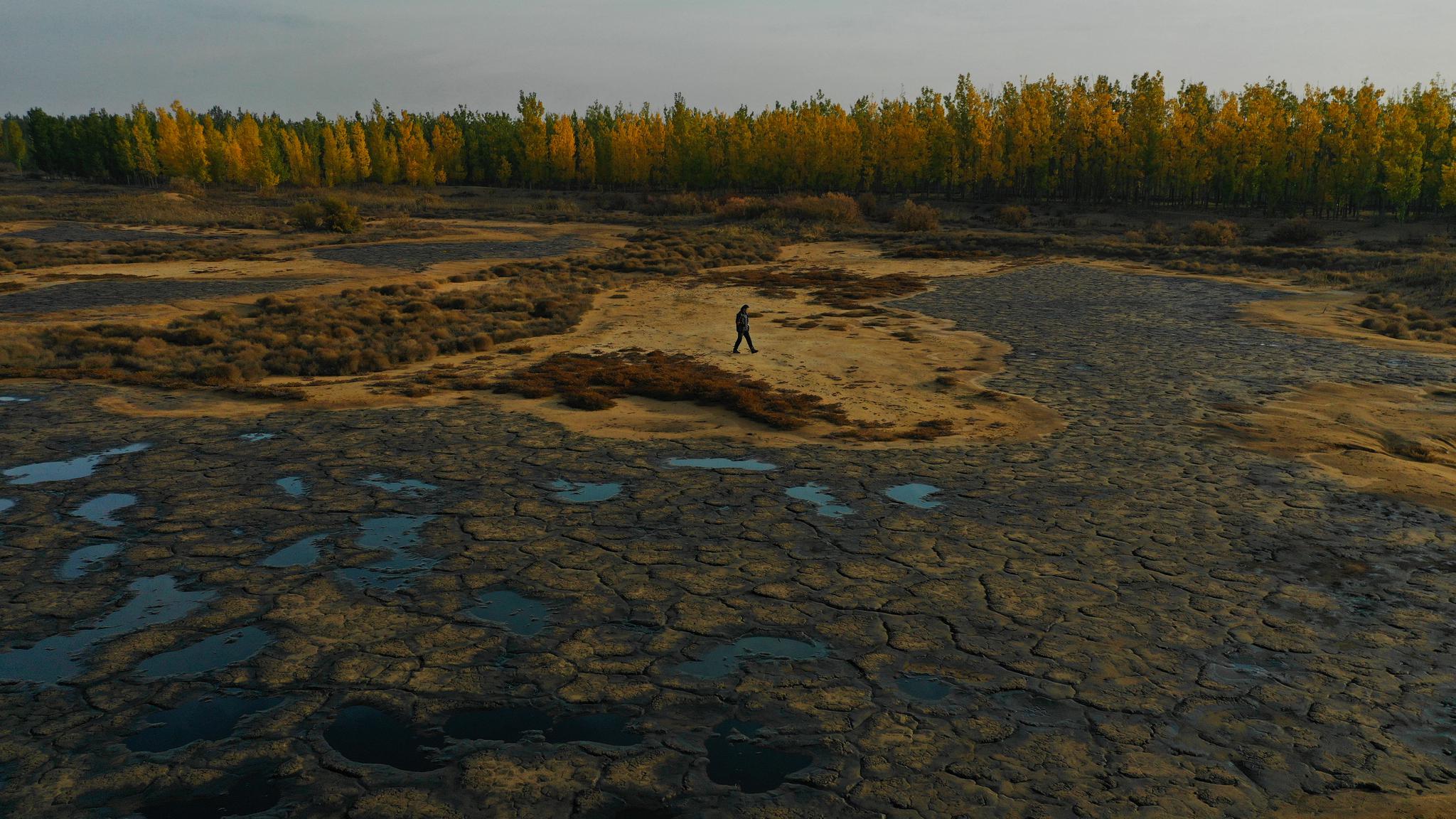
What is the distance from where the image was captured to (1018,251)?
5447cm

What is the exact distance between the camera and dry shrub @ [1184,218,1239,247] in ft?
185

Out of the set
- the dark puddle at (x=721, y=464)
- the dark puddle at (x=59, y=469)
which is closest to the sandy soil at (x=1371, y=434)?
the dark puddle at (x=721, y=464)

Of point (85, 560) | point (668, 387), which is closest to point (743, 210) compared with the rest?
point (668, 387)

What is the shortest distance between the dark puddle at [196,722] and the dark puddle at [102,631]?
1.50 metres

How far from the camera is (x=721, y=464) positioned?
50.3 ft

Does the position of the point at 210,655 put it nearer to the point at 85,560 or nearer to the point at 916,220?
the point at 85,560

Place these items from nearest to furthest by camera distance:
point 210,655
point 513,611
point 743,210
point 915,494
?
point 210,655 → point 513,611 → point 915,494 → point 743,210

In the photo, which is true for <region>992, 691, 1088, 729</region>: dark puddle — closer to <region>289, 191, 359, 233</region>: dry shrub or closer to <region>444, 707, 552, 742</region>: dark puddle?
<region>444, 707, 552, 742</region>: dark puddle

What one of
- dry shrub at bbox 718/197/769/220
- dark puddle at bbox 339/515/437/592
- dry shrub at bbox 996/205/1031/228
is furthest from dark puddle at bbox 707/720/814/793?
dry shrub at bbox 718/197/769/220

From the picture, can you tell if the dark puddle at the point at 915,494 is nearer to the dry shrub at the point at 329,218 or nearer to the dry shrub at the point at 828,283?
the dry shrub at the point at 828,283

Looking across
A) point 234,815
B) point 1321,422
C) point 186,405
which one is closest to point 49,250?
point 186,405

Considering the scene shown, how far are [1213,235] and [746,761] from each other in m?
59.9

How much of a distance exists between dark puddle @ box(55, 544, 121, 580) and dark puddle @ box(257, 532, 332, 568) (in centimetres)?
197

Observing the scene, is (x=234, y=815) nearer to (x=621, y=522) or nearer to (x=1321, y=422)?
(x=621, y=522)
